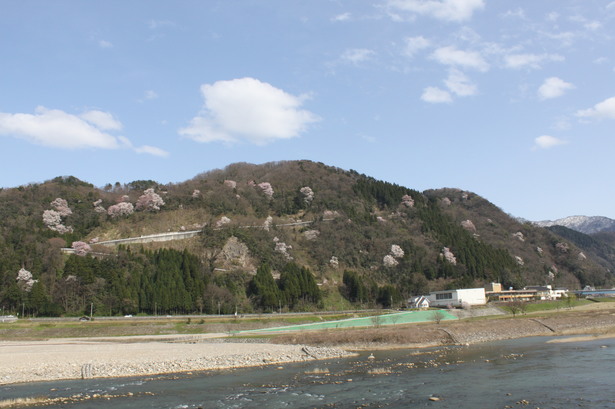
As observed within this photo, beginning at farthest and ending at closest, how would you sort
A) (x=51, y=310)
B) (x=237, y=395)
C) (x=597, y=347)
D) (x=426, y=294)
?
(x=426, y=294), (x=51, y=310), (x=597, y=347), (x=237, y=395)

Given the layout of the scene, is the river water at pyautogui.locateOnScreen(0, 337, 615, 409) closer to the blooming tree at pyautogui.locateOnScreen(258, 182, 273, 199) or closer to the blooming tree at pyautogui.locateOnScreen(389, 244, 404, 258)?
the blooming tree at pyautogui.locateOnScreen(389, 244, 404, 258)

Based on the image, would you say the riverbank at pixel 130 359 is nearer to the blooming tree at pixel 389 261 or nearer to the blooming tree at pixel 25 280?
the blooming tree at pixel 25 280

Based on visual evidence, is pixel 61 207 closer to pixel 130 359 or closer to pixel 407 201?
pixel 130 359

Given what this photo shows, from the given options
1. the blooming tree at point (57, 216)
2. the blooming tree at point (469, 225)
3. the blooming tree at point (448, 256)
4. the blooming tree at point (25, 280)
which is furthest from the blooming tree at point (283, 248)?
the blooming tree at point (469, 225)

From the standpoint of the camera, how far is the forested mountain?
75.7 meters

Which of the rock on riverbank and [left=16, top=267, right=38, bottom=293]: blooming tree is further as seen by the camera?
[left=16, top=267, right=38, bottom=293]: blooming tree

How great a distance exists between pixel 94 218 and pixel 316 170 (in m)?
76.0

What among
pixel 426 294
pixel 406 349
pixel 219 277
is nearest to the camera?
pixel 406 349

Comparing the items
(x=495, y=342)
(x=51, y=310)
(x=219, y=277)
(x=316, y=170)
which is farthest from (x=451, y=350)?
(x=316, y=170)

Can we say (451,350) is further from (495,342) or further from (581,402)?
(581,402)

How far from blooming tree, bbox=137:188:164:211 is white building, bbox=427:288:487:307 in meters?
65.4

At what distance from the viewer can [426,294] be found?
102000mm

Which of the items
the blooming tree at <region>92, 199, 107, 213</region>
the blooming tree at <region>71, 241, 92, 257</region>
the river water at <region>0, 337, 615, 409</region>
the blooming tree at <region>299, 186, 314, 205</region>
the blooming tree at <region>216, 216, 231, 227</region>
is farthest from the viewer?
the blooming tree at <region>299, 186, 314, 205</region>

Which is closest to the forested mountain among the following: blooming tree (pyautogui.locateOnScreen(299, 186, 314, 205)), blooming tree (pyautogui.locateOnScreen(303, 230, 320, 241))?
blooming tree (pyautogui.locateOnScreen(299, 186, 314, 205))
